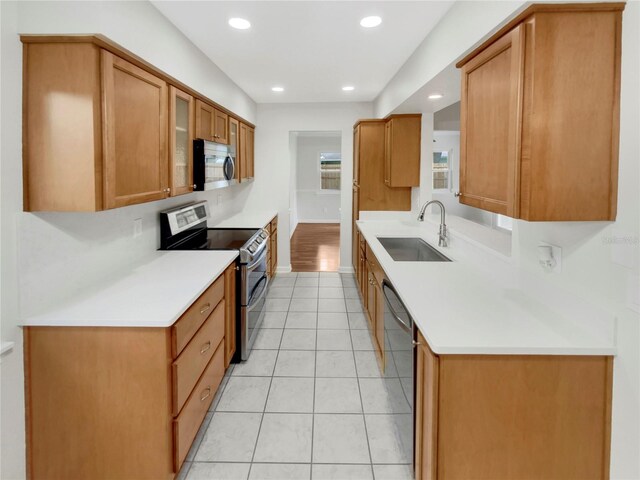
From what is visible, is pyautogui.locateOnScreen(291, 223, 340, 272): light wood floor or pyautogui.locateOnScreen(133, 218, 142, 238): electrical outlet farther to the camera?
pyautogui.locateOnScreen(291, 223, 340, 272): light wood floor

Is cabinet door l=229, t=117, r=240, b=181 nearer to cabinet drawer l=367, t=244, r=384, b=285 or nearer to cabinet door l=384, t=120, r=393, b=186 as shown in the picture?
cabinet door l=384, t=120, r=393, b=186

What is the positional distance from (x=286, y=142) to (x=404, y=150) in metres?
2.16

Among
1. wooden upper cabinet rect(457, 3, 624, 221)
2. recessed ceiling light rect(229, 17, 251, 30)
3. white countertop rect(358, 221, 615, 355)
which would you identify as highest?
recessed ceiling light rect(229, 17, 251, 30)

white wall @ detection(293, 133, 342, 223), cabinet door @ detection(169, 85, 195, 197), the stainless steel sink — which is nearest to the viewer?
cabinet door @ detection(169, 85, 195, 197)

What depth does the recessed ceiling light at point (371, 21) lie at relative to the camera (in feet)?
8.75

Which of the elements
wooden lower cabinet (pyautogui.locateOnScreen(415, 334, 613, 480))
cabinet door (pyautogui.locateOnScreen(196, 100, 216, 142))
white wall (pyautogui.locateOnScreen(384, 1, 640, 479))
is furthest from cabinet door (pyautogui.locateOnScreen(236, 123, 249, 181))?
wooden lower cabinet (pyautogui.locateOnScreen(415, 334, 613, 480))

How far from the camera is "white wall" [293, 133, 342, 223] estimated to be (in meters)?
11.6

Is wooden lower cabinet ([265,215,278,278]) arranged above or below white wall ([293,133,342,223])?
below

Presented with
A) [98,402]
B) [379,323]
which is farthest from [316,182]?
[98,402]

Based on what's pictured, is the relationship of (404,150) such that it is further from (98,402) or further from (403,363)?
(98,402)

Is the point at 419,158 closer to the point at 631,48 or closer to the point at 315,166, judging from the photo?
the point at 631,48

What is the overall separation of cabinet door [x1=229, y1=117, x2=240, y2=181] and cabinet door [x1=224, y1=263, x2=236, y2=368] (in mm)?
1715

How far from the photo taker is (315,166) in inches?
459

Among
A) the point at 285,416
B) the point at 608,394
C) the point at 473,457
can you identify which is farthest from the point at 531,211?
the point at 285,416
